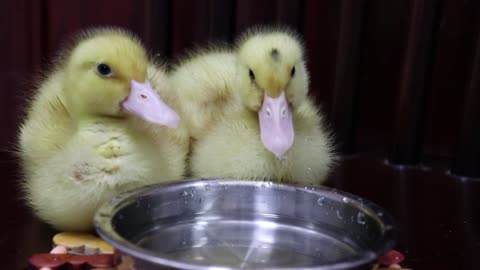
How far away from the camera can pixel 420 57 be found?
1306 millimetres

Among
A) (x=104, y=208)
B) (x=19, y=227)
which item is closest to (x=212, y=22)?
(x=19, y=227)

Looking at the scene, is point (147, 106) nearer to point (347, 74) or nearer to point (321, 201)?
point (321, 201)

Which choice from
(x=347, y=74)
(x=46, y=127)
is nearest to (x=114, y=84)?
(x=46, y=127)

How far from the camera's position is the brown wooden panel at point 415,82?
1289mm

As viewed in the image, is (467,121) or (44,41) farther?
(44,41)

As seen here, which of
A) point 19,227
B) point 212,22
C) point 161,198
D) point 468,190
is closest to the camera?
point 161,198

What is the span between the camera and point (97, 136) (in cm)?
88

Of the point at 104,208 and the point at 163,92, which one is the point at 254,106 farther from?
the point at 104,208

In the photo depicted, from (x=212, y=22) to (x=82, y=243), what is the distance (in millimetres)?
649

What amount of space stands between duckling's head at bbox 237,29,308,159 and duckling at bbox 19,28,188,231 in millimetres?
120

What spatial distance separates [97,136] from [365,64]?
0.75 meters

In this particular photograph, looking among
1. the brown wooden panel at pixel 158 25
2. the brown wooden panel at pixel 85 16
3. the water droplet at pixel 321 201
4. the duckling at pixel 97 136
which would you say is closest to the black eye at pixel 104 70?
the duckling at pixel 97 136

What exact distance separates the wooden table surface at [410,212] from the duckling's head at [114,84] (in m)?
0.22

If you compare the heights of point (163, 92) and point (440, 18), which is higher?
point (440, 18)
